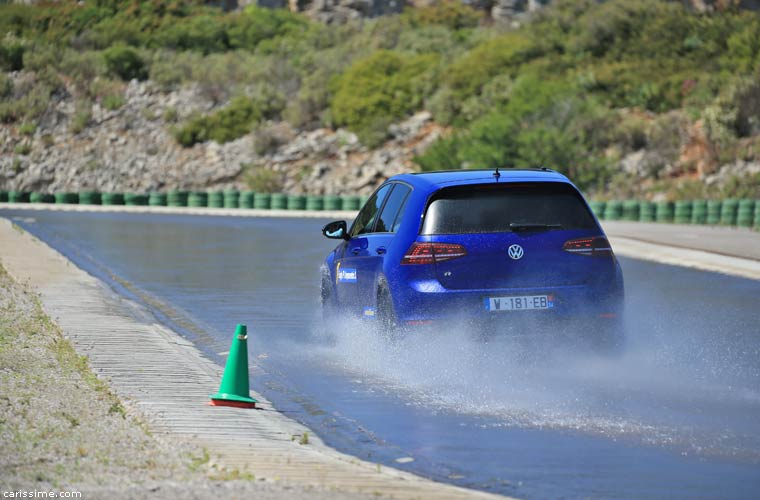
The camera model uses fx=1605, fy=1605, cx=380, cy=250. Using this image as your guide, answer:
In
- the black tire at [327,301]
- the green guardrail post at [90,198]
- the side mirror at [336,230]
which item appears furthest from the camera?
the green guardrail post at [90,198]

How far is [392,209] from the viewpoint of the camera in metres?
14.2

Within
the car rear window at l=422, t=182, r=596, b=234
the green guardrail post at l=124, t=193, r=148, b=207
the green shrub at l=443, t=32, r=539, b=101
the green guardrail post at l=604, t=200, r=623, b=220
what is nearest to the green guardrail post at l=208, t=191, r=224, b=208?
the green guardrail post at l=124, t=193, r=148, b=207

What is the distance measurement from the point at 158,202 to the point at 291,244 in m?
31.8

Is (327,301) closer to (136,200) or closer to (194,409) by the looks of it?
(194,409)

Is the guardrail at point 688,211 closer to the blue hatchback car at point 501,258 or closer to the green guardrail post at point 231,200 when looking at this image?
the green guardrail post at point 231,200

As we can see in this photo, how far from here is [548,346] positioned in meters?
13.0

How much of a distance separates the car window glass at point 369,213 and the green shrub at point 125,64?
83.5 m

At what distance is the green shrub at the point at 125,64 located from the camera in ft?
320

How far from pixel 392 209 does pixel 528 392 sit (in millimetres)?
2974

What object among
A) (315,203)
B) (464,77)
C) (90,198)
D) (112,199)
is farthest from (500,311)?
Result: (464,77)

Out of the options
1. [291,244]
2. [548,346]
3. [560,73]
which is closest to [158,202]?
[560,73]

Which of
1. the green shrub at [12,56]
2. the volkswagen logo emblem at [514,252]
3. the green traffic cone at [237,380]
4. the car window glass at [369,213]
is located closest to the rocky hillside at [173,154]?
the green shrub at [12,56]

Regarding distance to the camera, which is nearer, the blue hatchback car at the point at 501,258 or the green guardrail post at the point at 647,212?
the blue hatchback car at the point at 501,258

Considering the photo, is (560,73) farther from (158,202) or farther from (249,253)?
(249,253)
